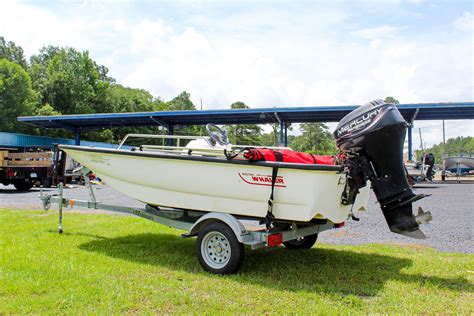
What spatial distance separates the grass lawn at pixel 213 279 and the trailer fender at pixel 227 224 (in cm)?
44

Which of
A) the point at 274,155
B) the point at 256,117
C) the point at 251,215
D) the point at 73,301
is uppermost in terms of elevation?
the point at 256,117

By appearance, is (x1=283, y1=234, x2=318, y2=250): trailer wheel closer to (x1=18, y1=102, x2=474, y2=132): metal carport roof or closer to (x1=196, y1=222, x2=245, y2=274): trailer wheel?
(x1=196, y1=222, x2=245, y2=274): trailer wheel

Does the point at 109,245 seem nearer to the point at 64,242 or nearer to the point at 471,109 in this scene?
the point at 64,242

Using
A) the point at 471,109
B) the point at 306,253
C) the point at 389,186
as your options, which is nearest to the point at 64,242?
the point at 306,253

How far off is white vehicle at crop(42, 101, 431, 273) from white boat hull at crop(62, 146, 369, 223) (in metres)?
0.01

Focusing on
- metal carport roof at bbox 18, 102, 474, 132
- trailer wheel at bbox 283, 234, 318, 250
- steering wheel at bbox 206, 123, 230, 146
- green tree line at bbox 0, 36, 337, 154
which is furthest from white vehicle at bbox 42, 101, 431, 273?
green tree line at bbox 0, 36, 337, 154

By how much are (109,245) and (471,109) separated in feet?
77.4

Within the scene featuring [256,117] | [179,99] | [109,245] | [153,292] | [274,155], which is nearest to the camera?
[153,292]

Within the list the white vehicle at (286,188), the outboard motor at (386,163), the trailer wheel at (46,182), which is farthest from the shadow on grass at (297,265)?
the trailer wheel at (46,182)

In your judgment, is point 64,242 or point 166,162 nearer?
point 166,162

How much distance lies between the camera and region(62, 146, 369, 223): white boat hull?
4.25 m

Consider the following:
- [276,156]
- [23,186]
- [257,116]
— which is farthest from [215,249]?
[257,116]

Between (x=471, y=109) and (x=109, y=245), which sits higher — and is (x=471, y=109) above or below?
above

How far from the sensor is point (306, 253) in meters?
5.66
